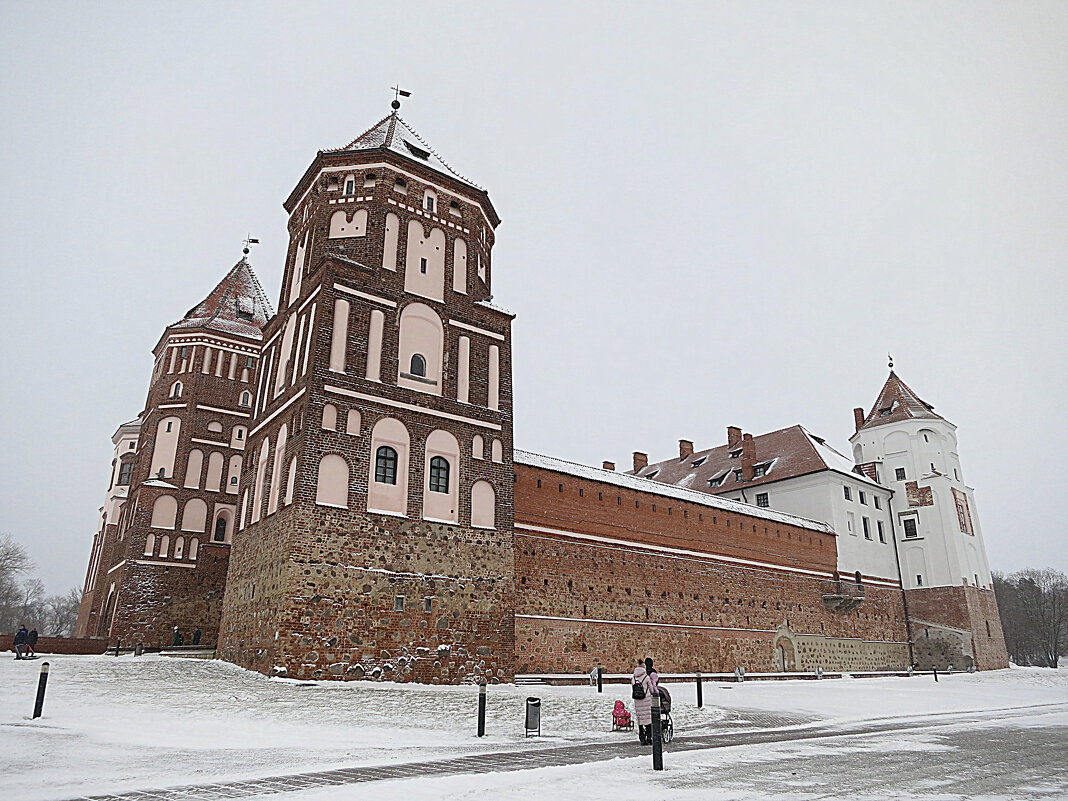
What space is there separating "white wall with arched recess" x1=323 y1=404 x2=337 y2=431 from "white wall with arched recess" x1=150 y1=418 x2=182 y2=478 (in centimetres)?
1464

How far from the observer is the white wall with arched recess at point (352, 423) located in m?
18.7

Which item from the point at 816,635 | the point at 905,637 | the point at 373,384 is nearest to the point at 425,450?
the point at 373,384

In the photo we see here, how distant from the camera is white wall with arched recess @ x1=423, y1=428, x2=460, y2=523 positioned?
64.4 ft

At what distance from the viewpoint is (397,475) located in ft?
63.1

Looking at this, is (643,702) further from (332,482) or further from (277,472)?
(277,472)

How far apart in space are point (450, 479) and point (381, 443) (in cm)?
228

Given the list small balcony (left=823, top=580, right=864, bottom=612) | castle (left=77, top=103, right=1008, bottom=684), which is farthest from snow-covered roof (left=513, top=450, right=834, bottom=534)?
small balcony (left=823, top=580, right=864, bottom=612)

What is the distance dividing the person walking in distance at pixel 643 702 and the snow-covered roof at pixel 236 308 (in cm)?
2606

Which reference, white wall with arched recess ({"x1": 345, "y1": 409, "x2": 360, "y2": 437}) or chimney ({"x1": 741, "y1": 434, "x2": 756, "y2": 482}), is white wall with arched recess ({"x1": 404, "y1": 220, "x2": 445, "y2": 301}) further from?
chimney ({"x1": 741, "y1": 434, "x2": 756, "y2": 482})

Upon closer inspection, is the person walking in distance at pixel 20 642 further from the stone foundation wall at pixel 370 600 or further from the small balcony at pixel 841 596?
the small balcony at pixel 841 596

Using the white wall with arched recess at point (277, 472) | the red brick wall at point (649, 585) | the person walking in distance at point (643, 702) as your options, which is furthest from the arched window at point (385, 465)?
the person walking in distance at point (643, 702)

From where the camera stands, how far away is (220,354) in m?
31.4

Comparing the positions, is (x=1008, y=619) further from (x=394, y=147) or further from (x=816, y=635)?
(x=394, y=147)

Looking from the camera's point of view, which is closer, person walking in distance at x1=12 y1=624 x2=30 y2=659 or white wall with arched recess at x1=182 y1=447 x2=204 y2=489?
person walking in distance at x1=12 y1=624 x2=30 y2=659
